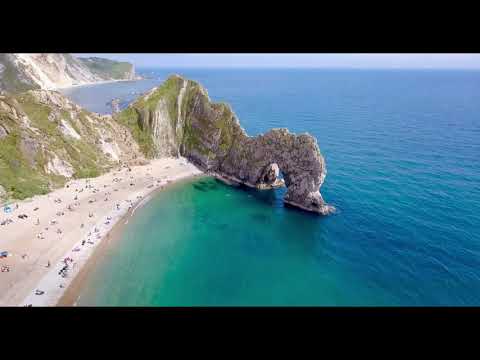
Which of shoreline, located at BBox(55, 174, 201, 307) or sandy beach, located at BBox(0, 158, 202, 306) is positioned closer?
shoreline, located at BBox(55, 174, 201, 307)

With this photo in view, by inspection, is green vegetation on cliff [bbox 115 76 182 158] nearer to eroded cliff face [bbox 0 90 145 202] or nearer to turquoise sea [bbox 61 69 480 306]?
eroded cliff face [bbox 0 90 145 202]

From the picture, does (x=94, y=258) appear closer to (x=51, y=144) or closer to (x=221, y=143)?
(x=51, y=144)

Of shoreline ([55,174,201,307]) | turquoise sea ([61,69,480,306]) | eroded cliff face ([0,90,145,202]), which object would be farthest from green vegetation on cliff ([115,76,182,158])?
shoreline ([55,174,201,307])

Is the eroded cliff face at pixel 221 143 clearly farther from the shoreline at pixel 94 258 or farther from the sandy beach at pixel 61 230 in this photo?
the shoreline at pixel 94 258

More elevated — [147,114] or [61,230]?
[147,114]

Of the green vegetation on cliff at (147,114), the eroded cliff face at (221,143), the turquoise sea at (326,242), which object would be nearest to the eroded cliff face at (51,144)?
the green vegetation on cliff at (147,114)

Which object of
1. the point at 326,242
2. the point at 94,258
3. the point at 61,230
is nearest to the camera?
the point at 94,258

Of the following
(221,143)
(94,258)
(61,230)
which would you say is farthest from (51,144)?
(221,143)

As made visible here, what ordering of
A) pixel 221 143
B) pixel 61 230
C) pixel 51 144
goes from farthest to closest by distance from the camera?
1. pixel 221 143
2. pixel 51 144
3. pixel 61 230
